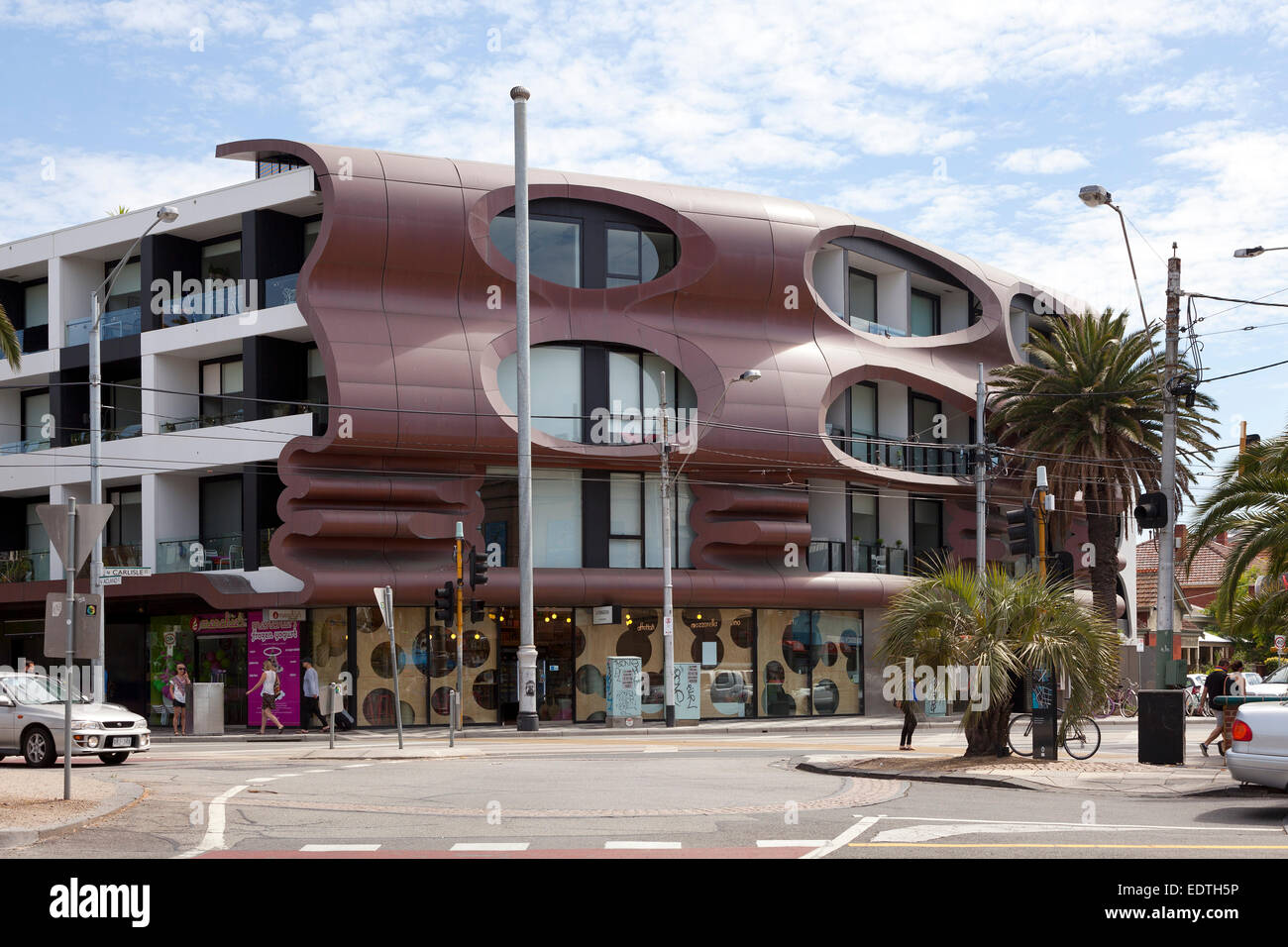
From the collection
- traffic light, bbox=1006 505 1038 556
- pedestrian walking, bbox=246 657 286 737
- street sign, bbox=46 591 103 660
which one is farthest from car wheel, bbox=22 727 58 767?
traffic light, bbox=1006 505 1038 556

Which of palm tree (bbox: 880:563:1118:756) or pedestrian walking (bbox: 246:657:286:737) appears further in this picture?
pedestrian walking (bbox: 246:657:286:737)

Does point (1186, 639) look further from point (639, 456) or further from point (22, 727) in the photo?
point (22, 727)

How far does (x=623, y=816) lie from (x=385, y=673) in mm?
23682

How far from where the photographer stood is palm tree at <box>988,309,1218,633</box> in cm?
4128

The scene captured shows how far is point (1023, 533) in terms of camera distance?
930 inches

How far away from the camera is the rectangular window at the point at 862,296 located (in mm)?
45188

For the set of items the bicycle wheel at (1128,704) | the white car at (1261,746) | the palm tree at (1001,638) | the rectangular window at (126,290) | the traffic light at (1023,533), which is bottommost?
the bicycle wheel at (1128,704)

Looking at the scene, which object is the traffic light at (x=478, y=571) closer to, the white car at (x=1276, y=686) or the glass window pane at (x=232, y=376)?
the glass window pane at (x=232, y=376)

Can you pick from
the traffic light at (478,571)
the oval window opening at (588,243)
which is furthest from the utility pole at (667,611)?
the traffic light at (478,571)

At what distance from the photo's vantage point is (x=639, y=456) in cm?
3838

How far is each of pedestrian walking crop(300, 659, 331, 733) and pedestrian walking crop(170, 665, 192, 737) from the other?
280 centimetres

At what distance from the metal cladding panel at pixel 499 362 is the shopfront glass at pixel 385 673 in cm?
144

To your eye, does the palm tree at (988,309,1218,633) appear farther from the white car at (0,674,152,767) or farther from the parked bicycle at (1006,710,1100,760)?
the white car at (0,674,152,767)

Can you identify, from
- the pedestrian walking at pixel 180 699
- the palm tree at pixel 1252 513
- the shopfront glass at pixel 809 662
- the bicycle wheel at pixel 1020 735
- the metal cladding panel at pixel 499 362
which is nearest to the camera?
the bicycle wheel at pixel 1020 735
